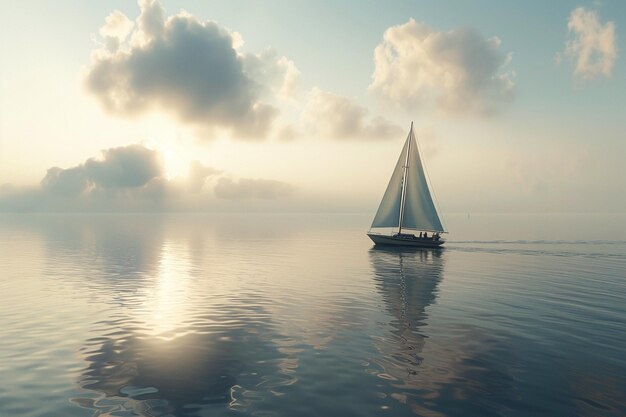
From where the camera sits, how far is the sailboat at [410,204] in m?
82.4

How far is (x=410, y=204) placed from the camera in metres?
83.4

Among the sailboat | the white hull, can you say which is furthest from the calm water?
the sailboat

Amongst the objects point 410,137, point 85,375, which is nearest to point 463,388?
point 85,375

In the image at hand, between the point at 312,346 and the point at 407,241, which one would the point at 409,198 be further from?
the point at 312,346

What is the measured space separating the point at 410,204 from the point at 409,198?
1.36 m

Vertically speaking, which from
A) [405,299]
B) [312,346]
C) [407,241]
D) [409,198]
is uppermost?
[409,198]

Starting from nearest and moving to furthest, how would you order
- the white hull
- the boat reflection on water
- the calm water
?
the calm water
the boat reflection on water
the white hull

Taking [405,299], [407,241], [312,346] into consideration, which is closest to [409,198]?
[407,241]

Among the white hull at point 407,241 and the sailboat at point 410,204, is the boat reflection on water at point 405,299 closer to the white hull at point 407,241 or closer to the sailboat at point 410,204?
the white hull at point 407,241

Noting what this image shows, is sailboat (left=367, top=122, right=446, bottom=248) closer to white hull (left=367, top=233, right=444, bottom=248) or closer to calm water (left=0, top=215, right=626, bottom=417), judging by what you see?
white hull (left=367, top=233, right=444, bottom=248)

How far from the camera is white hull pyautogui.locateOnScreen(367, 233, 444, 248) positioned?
82.8m

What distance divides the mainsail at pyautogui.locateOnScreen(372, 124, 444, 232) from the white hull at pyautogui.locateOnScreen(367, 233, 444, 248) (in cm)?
254

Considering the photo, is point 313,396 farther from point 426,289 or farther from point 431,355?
point 426,289

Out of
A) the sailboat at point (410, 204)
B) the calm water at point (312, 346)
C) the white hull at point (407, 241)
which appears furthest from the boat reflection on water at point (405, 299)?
the sailboat at point (410, 204)
